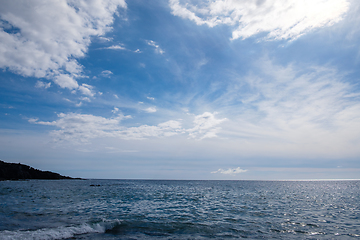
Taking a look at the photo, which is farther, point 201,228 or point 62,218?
point 62,218

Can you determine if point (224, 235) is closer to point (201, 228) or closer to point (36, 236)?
point (201, 228)

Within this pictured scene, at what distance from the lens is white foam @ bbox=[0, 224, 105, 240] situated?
1495 cm

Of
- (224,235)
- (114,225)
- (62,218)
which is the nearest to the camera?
(224,235)

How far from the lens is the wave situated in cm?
1499

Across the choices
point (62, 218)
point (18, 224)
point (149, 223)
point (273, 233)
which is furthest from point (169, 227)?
point (18, 224)

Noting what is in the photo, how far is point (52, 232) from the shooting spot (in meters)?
16.1

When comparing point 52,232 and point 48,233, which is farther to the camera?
point 52,232

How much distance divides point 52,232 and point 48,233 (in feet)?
0.91

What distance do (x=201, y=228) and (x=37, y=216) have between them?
62.3 ft

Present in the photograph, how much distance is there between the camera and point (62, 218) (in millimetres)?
22281

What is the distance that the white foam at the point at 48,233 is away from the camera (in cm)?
1495

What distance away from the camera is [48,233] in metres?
15.9

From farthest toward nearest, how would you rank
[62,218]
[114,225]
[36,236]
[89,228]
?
[62,218] → [114,225] → [89,228] → [36,236]

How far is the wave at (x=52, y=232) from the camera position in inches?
590
